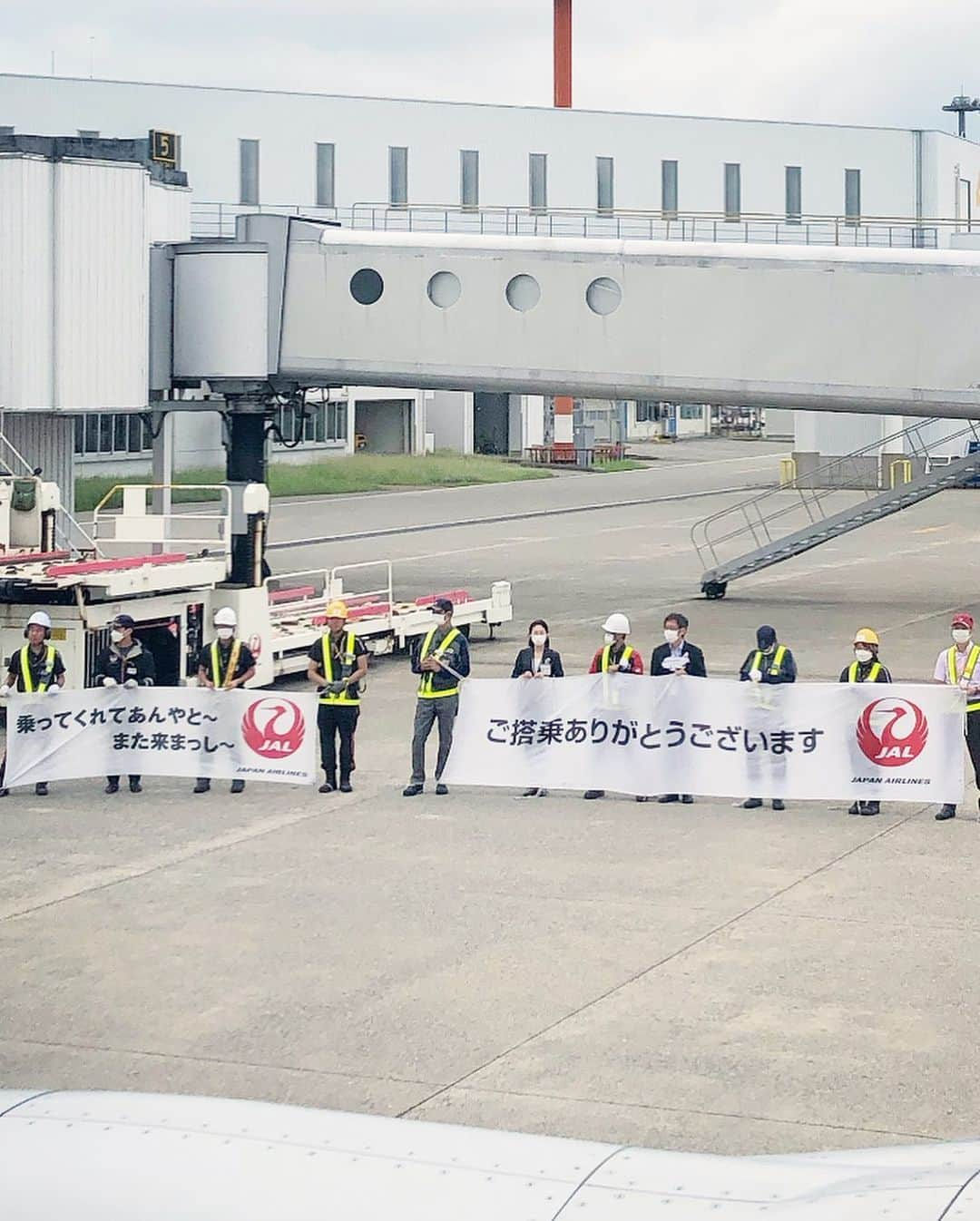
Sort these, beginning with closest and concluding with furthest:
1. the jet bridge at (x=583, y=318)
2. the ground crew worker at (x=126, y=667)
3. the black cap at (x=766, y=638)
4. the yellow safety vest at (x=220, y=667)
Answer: the black cap at (x=766, y=638), the ground crew worker at (x=126, y=667), the yellow safety vest at (x=220, y=667), the jet bridge at (x=583, y=318)

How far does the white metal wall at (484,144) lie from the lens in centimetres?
7194

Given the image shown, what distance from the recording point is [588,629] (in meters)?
32.9

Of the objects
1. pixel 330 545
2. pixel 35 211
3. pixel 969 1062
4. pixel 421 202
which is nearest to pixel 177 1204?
pixel 969 1062

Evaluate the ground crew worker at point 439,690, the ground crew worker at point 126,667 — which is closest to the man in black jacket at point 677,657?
the ground crew worker at point 439,690

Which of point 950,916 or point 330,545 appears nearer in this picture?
point 950,916

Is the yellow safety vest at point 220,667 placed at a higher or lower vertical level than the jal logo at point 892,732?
higher

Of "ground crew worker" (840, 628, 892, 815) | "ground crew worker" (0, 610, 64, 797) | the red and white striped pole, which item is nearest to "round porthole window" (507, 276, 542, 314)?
"ground crew worker" (0, 610, 64, 797)

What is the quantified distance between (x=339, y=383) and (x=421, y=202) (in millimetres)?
46872

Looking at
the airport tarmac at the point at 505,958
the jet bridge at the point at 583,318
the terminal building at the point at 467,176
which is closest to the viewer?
the airport tarmac at the point at 505,958

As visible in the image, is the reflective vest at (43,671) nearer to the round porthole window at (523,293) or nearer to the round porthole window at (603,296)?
the round porthole window at (523,293)

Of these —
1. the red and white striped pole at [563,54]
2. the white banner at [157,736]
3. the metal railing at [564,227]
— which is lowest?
the white banner at [157,736]

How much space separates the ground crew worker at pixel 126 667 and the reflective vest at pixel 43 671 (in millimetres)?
578

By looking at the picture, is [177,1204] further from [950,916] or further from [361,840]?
[361,840]

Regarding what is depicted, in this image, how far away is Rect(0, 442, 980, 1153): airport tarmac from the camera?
1078 cm
